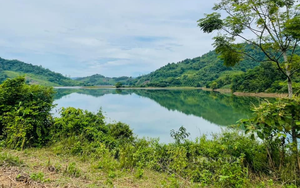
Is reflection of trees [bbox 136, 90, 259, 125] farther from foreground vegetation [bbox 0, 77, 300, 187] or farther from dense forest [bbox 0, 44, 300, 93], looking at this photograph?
dense forest [bbox 0, 44, 300, 93]

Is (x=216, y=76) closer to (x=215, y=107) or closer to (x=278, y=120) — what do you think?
(x=215, y=107)

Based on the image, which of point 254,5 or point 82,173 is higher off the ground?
point 254,5

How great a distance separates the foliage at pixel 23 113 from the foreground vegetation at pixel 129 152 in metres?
0.02

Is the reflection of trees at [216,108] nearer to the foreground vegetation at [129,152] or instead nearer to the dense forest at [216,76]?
the foreground vegetation at [129,152]

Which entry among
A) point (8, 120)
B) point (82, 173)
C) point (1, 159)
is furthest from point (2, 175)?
point (8, 120)

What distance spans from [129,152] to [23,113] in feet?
8.99

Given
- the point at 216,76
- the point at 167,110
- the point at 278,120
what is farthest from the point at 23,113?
the point at 216,76

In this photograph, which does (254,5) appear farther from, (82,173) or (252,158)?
(82,173)

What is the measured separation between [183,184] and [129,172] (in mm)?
1036

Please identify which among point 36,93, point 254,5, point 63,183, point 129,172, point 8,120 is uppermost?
point 254,5

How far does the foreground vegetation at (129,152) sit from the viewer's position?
9.82 feet

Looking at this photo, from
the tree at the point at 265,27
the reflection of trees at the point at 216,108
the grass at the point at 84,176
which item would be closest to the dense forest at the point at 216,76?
the tree at the point at 265,27

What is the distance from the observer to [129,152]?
4.32 m

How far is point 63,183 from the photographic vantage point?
2631mm
